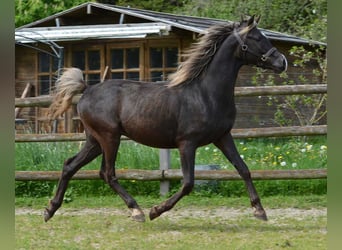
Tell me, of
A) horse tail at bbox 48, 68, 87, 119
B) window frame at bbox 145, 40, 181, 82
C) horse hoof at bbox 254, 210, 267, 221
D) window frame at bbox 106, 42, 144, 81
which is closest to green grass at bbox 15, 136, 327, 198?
horse tail at bbox 48, 68, 87, 119

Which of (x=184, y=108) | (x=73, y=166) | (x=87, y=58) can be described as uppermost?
(x=184, y=108)

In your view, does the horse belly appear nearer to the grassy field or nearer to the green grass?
the grassy field

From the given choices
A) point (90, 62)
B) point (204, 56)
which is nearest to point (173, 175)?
point (204, 56)

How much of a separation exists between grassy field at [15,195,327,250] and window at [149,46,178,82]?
27.5 ft

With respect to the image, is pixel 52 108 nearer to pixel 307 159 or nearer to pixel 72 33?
pixel 307 159

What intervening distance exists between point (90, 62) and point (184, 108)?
11.2 meters

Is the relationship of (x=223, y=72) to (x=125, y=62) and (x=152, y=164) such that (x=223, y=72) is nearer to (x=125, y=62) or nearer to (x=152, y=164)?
(x=152, y=164)

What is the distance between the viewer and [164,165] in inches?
309

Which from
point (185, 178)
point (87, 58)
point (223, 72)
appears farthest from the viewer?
point (87, 58)

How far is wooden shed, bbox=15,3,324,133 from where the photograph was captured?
15180mm

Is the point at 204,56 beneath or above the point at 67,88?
above

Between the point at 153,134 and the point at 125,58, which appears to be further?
the point at 125,58

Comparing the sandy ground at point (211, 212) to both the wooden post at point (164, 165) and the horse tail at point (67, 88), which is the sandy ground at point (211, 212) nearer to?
the wooden post at point (164, 165)

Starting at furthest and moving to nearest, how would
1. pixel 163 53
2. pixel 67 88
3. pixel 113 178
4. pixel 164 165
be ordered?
pixel 163 53 < pixel 164 165 < pixel 67 88 < pixel 113 178
